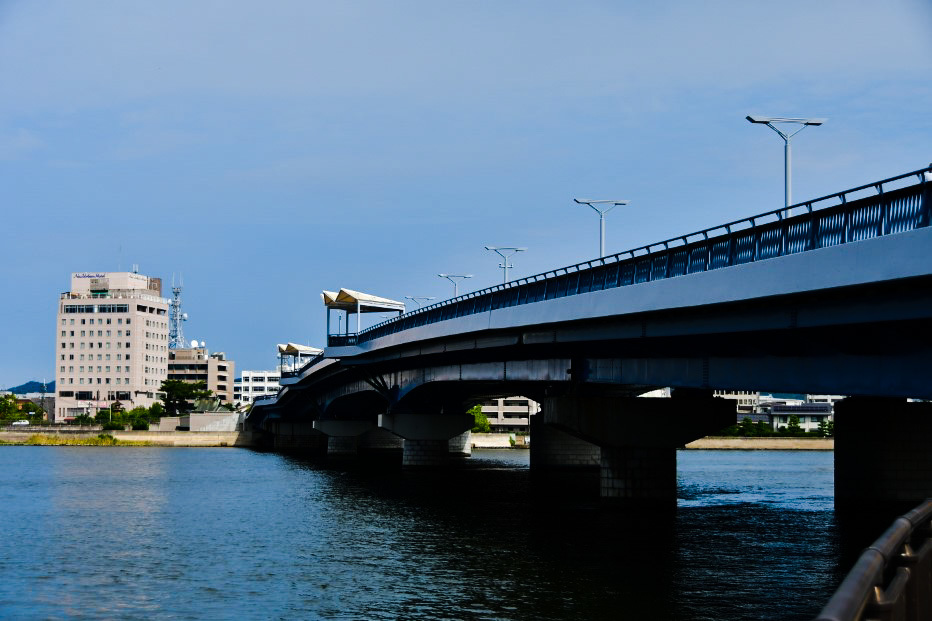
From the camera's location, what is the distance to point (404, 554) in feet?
143

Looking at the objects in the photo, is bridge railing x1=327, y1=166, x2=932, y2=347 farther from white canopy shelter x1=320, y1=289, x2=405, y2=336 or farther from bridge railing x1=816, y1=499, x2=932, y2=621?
white canopy shelter x1=320, y1=289, x2=405, y2=336

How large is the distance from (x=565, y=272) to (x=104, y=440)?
14009 centimetres

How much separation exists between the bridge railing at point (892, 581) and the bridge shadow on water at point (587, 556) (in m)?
19.2

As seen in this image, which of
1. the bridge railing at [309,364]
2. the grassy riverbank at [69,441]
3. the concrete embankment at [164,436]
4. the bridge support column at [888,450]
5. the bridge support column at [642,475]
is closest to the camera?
the bridge support column at [888,450]

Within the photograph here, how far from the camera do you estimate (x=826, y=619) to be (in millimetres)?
6730

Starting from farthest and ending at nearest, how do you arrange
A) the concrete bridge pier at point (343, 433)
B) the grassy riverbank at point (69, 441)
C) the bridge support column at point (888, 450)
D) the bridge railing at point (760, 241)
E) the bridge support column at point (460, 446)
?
1. the grassy riverbank at point (69, 441)
2. the bridge support column at point (460, 446)
3. the concrete bridge pier at point (343, 433)
4. the bridge support column at point (888, 450)
5. the bridge railing at point (760, 241)

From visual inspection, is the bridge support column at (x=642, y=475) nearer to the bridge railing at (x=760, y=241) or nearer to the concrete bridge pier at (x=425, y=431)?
the bridge railing at (x=760, y=241)

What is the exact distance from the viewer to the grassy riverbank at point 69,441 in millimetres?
180625

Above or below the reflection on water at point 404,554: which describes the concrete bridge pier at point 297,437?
below

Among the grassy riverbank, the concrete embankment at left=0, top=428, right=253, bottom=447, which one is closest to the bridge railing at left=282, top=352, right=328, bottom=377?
the concrete embankment at left=0, top=428, right=253, bottom=447

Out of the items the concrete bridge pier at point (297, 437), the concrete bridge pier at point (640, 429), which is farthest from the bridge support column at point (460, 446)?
the concrete bridge pier at point (640, 429)

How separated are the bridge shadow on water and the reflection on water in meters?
0.10

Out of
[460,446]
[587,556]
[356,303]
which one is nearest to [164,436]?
[460,446]

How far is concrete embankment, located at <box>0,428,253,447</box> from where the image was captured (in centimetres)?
18125
